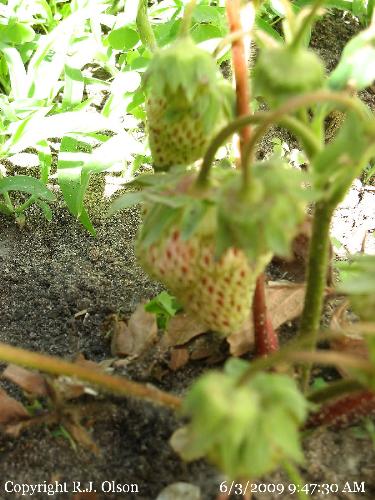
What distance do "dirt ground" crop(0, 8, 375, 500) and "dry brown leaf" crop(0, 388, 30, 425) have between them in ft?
0.10

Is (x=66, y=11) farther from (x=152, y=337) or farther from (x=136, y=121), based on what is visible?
(x=152, y=337)

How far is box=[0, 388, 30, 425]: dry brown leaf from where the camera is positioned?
3.66 feet

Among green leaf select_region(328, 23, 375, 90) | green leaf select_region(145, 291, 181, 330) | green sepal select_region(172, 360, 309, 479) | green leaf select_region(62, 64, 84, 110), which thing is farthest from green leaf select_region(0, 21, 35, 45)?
green sepal select_region(172, 360, 309, 479)

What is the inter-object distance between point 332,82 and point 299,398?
1.21ft

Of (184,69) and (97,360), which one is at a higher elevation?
(184,69)

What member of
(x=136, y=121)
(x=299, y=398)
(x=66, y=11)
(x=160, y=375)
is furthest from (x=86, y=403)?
(x=66, y=11)

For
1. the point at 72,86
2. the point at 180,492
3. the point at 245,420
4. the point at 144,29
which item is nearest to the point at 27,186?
the point at 72,86

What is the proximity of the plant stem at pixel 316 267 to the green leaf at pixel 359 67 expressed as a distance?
141 millimetres

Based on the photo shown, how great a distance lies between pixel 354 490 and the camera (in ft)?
3.33

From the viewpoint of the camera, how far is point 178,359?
122cm

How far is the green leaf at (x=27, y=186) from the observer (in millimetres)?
1465

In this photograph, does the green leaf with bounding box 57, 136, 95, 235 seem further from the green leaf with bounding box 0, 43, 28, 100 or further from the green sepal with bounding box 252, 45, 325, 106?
the green sepal with bounding box 252, 45, 325, 106

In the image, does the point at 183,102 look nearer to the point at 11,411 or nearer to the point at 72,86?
the point at 11,411

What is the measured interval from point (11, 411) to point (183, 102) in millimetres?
522
